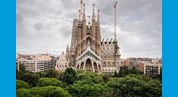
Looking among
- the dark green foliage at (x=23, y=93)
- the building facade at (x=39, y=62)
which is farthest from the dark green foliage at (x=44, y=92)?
the building facade at (x=39, y=62)

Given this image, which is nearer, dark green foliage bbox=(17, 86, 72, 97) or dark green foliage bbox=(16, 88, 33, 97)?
dark green foliage bbox=(16, 88, 33, 97)

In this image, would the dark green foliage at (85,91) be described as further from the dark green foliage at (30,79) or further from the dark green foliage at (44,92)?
the dark green foliage at (30,79)

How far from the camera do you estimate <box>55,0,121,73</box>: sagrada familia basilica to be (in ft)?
58.4

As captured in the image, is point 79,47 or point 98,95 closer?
point 98,95

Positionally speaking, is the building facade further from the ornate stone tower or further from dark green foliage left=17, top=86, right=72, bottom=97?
dark green foliage left=17, top=86, right=72, bottom=97

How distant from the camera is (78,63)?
1762 centimetres

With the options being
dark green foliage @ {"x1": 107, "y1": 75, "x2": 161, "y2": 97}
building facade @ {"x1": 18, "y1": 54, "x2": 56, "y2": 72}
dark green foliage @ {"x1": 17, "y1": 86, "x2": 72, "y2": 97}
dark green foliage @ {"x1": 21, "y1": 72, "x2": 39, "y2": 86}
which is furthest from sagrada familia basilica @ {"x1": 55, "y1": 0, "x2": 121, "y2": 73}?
dark green foliage @ {"x1": 17, "y1": 86, "x2": 72, "y2": 97}

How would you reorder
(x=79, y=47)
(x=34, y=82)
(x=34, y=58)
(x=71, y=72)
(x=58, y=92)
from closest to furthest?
(x=58, y=92) < (x=34, y=82) < (x=71, y=72) < (x=34, y=58) < (x=79, y=47)

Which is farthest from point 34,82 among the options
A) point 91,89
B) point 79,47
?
point 79,47

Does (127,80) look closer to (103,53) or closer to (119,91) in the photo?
(119,91)

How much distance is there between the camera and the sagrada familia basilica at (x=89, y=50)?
58.4 ft

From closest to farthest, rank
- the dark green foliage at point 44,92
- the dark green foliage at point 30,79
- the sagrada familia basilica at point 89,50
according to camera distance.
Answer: the dark green foliage at point 44,92 < the dark green foliage at point 30,79 < the sagrada familia basilica at point 89,50

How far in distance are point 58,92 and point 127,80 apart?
214 centimetres

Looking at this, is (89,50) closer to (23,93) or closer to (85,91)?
(85,91)
